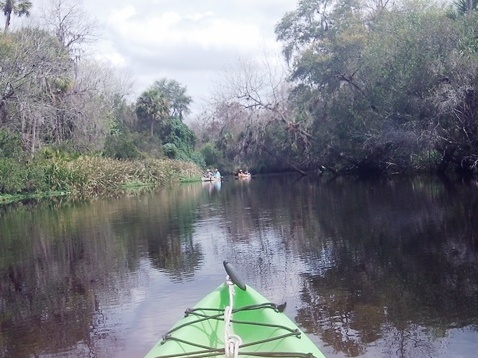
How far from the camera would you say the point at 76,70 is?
41.4 meters

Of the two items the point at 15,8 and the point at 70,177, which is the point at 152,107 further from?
the point at 70,177

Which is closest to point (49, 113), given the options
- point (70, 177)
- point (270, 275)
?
point (70, 177)

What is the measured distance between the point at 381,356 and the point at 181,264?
5781mm

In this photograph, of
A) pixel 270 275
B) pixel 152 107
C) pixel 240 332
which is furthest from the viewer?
pixel 152 107

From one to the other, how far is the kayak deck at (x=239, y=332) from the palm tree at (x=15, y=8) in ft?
130

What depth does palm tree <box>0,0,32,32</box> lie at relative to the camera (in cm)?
4097

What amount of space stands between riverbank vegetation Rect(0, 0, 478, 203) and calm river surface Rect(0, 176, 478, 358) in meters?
10.1

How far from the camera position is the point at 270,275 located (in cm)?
938

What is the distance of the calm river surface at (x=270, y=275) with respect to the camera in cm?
641

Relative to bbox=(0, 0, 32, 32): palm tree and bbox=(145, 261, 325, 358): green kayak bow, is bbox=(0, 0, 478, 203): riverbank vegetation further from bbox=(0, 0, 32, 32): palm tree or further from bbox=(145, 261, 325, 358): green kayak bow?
bbox=(145, 261, 325, 358): green kayak bow

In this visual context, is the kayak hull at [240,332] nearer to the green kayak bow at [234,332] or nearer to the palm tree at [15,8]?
the green kayak bow at [234,332]

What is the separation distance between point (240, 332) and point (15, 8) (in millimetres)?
41039

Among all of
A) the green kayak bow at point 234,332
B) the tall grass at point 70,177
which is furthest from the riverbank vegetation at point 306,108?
the green kayak bow at point 234,332

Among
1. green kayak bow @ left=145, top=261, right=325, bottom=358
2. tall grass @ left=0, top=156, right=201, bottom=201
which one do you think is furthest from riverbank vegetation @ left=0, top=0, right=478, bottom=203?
green kayak bow @ left=145, top=261, right=325, bottom=358
